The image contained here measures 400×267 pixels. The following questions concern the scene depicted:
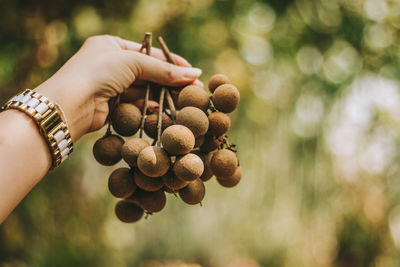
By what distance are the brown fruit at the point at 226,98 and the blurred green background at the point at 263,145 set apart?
106 centimetres

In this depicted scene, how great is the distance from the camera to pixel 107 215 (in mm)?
1876

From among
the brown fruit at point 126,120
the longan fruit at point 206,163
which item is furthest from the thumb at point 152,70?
the longan fruit at point 206,163

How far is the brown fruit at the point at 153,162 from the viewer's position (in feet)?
2.03

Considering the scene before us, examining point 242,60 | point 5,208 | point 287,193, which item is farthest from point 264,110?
point 5,208

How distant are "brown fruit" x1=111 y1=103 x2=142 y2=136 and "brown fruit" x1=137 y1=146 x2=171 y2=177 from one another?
0.13m

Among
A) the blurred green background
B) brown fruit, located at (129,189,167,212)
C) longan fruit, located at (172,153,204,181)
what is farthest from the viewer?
the blurred green background

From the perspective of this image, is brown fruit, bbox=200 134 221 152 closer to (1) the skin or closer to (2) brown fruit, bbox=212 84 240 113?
(2) brown fruit, bbox=212 84 240 113

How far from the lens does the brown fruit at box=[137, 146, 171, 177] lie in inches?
24.4

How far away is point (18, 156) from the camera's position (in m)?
0.67

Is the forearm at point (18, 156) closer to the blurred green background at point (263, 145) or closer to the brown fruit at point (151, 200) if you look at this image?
the brown fruit at point (151, 200)

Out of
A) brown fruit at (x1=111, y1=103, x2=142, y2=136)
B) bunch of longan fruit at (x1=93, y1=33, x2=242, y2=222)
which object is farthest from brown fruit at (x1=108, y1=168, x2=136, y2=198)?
brown fruit at (x1=111, y1=103, x2=142, y2=136)

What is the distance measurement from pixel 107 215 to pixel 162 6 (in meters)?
1.20

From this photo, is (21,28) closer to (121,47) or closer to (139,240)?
(121,47)

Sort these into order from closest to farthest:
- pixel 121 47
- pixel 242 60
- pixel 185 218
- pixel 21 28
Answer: pixel 121 47, pixel 21 28, pixel 242 60, pixel 185 218
